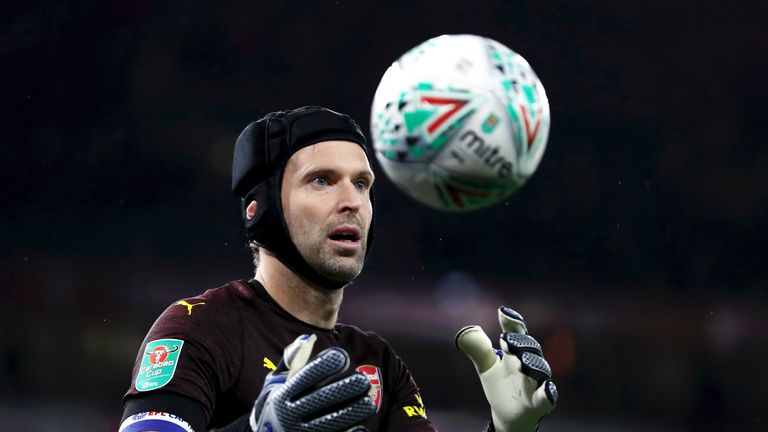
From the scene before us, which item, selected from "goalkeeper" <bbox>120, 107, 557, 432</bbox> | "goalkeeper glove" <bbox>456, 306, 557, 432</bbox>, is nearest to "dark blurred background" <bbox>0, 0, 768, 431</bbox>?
"goalkeeper" <bbox>120, 107, 557, 432</bbox>

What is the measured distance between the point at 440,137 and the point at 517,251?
21.8 ft

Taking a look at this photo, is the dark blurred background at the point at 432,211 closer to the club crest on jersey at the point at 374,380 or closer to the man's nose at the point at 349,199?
the club crest on jersey at the point at 374,380

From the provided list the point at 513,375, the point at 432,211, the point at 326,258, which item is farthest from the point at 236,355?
the point at 432,211

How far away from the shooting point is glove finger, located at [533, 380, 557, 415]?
3771mm

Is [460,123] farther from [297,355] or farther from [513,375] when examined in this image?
[513,375]

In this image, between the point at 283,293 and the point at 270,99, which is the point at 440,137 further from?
the point at 270,99

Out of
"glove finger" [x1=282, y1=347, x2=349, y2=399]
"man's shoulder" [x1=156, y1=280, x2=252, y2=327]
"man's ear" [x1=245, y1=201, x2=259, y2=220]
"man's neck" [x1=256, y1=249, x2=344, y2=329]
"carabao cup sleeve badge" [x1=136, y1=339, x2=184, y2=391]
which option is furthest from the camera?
"man's ear" [x1=245, y1=201, x2=259, y2=220]

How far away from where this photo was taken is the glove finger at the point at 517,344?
3.89 m

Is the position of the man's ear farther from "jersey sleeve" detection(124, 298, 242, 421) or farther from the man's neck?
"jersey sleeve" detection(124, 298, 242, 421)

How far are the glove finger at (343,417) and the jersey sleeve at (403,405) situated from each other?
1.09 meters

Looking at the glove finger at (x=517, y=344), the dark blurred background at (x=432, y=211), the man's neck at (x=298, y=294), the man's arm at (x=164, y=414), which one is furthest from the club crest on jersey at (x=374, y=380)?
the dark blurred background at (x=432, y=211)

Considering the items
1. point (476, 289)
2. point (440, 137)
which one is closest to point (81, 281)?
point (476, 289)

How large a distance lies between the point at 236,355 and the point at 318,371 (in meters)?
0.80

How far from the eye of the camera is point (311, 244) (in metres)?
3.80
